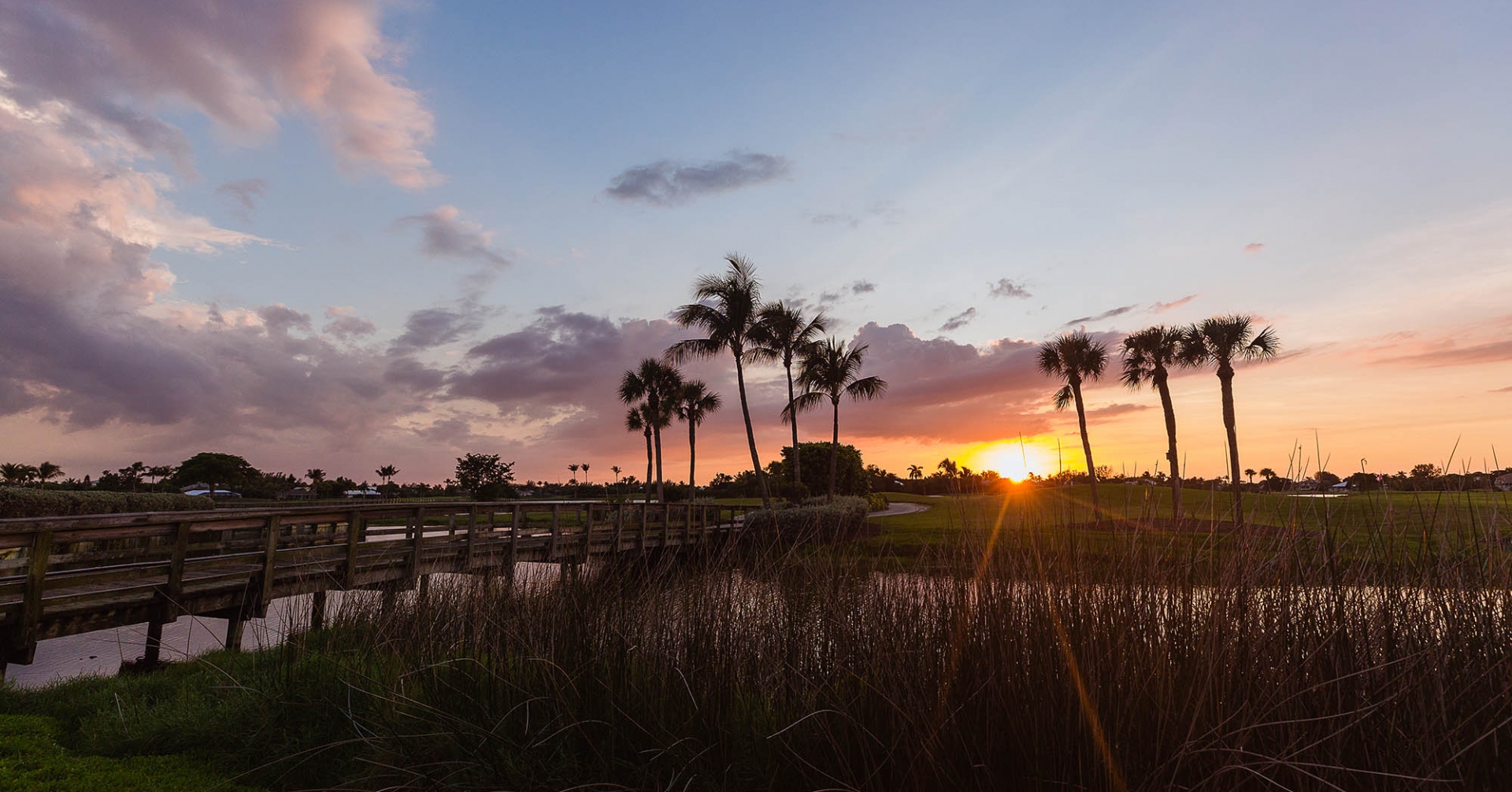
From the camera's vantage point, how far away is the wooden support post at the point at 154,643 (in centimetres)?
879

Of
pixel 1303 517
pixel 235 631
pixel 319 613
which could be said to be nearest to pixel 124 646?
pixel 235 631

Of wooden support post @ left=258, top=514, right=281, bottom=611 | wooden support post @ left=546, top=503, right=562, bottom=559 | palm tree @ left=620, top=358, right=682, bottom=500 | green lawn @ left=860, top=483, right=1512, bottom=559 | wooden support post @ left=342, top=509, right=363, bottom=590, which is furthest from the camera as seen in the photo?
palm tree @ left=620, top=358, right=682, bottom=500

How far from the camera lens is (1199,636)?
3.01 meters

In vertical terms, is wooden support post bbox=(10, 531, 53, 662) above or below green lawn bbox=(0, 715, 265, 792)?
above

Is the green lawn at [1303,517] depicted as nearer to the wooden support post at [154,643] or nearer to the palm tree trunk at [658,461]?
the wooden support post at [154,643]

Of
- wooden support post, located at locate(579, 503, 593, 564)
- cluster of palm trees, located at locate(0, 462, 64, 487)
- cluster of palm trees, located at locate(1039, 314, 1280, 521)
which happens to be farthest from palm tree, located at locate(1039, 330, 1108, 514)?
cluster of palm trees, located at locate(0, 462, 64, 487)

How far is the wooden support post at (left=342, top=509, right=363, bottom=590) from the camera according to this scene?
36.1ft

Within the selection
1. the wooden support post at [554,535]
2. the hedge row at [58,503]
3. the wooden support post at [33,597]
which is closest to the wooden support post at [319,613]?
the wooden support post at [33,597]

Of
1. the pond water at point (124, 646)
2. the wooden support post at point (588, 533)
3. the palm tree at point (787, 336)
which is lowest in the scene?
the pond water at point (124, 646)

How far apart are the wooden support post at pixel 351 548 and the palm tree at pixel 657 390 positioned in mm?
42583

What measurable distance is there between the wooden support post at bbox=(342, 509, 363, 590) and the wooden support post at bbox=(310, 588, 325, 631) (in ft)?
1.95

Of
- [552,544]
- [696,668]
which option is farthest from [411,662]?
[552,544]

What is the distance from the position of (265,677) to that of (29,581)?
3.47 metres

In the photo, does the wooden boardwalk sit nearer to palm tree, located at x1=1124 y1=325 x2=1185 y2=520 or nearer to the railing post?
the railing post
